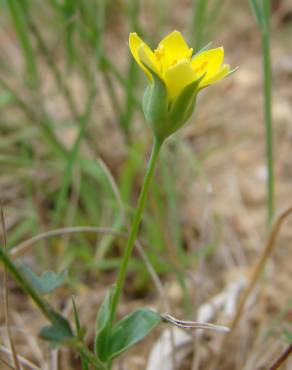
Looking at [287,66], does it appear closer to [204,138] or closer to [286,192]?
[204,138]

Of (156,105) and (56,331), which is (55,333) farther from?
(156,105)

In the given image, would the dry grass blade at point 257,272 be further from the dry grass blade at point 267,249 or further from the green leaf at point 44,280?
the green leaf at point 44,280

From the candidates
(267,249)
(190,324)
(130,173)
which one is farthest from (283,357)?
(130,173)

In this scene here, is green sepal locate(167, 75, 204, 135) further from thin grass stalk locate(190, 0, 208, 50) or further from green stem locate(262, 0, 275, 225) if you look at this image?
thin grass stalk locate(190, 0, 208, 50)

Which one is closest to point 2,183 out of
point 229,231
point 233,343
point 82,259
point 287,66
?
point 82,259

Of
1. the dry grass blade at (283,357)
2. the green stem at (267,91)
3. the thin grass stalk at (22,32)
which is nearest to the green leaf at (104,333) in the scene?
the dry grass blade at (283,357)

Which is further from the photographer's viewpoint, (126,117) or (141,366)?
(126,117)

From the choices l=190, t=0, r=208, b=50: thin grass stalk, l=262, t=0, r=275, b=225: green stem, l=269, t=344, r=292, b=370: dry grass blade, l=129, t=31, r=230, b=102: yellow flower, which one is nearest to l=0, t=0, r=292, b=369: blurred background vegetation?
l=190, t=0, r=208, b=50: thin grass stalk
